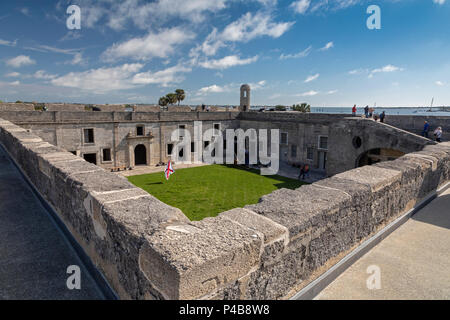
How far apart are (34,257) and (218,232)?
72.5 inches

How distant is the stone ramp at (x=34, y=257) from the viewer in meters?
2.18

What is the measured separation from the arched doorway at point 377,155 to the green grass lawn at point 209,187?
475 cm

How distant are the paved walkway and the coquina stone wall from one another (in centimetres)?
22

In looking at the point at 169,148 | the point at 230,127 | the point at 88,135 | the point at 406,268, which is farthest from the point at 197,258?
the point at 230,127

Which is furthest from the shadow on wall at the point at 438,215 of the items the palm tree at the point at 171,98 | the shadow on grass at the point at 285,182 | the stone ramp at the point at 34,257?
the palm tree at the point at 171,98

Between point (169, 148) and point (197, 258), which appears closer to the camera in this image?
point (197, 258)

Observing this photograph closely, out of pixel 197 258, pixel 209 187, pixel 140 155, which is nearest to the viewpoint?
pixel 197 258

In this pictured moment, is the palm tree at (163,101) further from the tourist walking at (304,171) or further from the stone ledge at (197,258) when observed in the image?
the stone ledge at (197,258)

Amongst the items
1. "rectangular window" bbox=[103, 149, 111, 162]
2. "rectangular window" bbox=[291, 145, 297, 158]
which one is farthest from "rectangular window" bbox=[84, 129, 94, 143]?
"rectangular window" bbox=[291, 145, 297, 158]

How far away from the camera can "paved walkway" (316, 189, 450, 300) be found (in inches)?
98.7

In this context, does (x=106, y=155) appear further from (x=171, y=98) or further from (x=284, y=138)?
(x=171, y=98)

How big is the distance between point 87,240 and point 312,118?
24.9m

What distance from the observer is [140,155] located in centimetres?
2836
